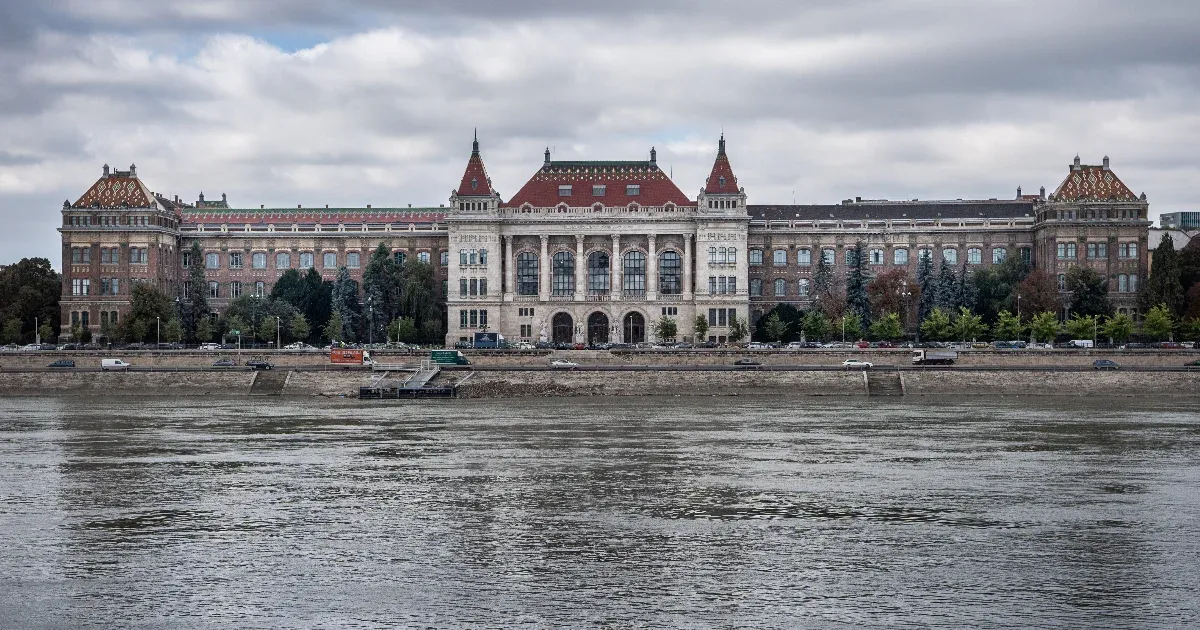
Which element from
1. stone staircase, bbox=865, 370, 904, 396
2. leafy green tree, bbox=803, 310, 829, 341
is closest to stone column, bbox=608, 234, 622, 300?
leafy green tree, bbox=803, 310, 829, 341

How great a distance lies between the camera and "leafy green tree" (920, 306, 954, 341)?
120 m

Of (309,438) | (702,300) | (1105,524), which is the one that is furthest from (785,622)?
(702,300)

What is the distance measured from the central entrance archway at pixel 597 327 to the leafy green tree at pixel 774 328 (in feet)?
46.2

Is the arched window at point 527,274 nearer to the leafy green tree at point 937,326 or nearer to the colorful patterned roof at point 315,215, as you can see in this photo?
the colorful patterned roof at point 315,215

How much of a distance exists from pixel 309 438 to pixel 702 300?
233 ft

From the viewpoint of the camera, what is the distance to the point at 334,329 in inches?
5017

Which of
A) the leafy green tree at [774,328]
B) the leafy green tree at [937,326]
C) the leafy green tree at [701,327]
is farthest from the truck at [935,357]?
the leafy green tree at [701,327]

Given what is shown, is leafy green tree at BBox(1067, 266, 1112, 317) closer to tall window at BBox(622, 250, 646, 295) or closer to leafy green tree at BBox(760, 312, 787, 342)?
leafy green tree at BBox(760, 312, 787, 342)

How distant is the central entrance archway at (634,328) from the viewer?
13288 cm

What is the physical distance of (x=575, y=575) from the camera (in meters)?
34.8

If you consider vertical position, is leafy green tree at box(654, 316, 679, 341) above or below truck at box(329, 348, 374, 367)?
above

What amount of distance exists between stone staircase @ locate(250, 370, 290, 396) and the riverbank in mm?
141

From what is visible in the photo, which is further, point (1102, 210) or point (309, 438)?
point (1102, 210)

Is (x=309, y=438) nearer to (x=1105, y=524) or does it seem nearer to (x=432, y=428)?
(x=432, y=428)
